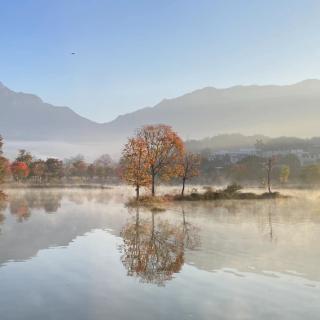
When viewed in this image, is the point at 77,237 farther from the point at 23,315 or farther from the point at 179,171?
the point at 179,171

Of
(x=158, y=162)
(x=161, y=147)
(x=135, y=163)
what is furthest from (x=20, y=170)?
(x=135, y=163)

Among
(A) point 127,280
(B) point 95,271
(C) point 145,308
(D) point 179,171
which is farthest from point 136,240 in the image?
(D) point 179,171

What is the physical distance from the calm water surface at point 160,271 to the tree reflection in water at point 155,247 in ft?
0.18

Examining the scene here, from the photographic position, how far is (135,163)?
77625mm

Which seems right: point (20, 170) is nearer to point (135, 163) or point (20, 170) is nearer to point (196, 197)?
Answer: point (135, 163)

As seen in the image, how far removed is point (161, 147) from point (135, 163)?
7213 millimetres

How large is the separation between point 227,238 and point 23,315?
19.9 metres

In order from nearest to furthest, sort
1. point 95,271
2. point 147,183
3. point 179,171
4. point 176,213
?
point 95,271 < point 176,213 < point 147,183 < point 179,171

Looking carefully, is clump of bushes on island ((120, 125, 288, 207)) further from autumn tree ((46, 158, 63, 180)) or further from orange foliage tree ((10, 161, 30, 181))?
autumn tree ((46, 158, 63, 180))

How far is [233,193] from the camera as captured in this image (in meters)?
85.0

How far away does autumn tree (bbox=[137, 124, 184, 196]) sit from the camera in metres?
81.8

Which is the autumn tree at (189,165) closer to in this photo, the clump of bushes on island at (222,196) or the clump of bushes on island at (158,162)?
the clump of bushes on island at (158,162)

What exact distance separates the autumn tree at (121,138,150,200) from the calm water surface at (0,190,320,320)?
3370 centimetres

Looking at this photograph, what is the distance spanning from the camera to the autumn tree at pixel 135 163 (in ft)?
251
